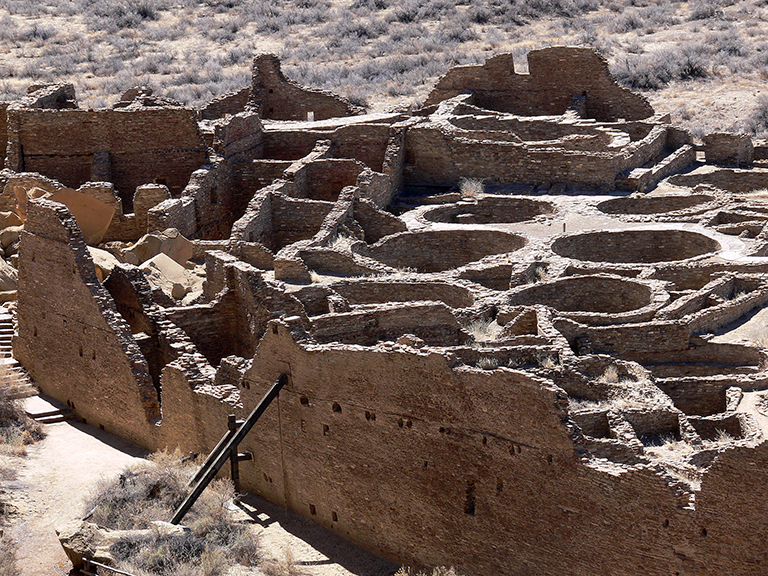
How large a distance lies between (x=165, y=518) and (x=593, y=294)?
12451mm

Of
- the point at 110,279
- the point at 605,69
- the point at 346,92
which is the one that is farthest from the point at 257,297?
the point at 346,92

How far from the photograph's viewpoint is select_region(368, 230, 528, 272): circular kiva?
38594mm

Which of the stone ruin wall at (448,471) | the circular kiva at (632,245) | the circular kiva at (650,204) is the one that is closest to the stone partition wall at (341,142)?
the circular kiva at (650,204)

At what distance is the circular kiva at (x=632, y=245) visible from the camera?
38.0m

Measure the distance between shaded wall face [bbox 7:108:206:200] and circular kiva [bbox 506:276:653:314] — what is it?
13.8 m

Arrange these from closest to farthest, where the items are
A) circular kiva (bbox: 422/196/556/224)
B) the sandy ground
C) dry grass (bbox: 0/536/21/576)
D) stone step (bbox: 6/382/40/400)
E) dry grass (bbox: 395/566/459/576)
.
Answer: dry grass (bbox: 0/536/21/576) < dry grass (bbox: 395/566/459/576) < the sandy ground < stone step (bbox: 6/382/40/400) < circular kiva (bbox: 422/196/556/224)

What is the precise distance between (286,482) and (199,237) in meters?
14.4

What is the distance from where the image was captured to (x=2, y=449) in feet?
96.8

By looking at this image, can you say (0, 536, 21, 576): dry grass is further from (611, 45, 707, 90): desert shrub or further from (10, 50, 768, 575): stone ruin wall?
(611, 45, 707, 90): desert shrub

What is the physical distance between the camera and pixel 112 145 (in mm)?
43031

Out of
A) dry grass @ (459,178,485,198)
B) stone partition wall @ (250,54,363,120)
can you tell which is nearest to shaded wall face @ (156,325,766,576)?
dry grass @ (459,178,485,198)

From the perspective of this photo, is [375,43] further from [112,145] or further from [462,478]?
[462,478]

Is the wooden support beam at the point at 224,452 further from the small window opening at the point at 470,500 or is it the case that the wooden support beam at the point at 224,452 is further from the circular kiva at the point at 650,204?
the circular kiva at the point at 650,204

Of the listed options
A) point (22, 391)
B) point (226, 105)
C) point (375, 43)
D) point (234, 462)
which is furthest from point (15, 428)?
point (375, 43)
